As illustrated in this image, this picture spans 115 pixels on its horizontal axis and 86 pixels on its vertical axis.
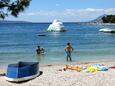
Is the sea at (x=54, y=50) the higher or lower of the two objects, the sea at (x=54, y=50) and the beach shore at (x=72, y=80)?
the lower

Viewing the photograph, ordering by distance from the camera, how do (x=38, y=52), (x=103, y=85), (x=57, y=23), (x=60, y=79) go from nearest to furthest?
(x=103, y=85)
(x=60, y=79)
(x=38, y=52)
(x=57, y=23)

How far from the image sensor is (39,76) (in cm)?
1842

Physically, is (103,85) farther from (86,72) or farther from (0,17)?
(0,17)

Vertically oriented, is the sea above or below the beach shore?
below

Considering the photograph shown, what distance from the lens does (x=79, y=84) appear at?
54.9 feet

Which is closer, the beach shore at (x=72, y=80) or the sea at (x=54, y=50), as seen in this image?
the beach shore at (x=72, y=80)

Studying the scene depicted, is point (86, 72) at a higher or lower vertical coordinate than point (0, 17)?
lower

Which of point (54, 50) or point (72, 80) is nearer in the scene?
point (72, 80)

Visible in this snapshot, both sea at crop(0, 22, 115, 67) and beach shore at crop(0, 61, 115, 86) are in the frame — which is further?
sea at crop(0, 22, 115, 67)

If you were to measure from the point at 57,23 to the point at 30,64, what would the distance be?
99.9 metres

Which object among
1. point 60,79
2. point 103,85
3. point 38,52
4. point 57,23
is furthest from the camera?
point 57,23

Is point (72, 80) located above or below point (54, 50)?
above

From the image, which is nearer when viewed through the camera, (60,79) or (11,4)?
(60,79)

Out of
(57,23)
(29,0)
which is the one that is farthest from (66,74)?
(57,23)
